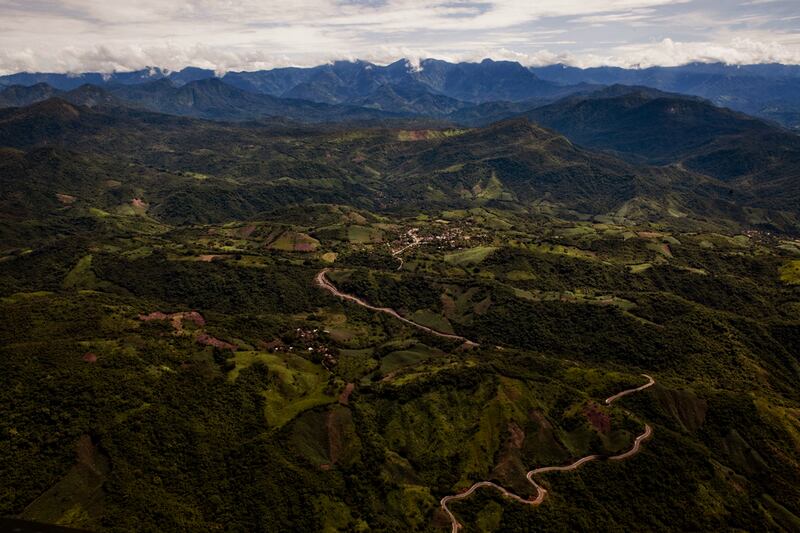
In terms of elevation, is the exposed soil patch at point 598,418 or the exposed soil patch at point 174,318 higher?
the exposed soil patch at point 174,318

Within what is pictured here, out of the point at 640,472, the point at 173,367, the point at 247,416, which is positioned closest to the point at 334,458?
the point at 247,416

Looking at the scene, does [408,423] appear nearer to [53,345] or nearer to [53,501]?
[53,501]

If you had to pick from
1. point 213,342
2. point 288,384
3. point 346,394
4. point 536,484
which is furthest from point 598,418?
point 213,342

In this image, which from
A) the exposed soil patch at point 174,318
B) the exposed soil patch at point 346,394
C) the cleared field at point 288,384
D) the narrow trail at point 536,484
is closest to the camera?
the narrow trail at point 536,484

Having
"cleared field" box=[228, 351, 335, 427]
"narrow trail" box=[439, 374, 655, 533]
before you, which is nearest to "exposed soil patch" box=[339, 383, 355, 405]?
"cleared field" box=[228, 351, 335, 427]

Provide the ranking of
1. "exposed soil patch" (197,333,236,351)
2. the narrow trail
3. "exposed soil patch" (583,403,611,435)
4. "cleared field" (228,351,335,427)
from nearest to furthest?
the narrow trail
"exposed soil patch" (583,403,611,435)
"cleared field" (228,351,335,427)
"exposed soil patch" (197,333,236,351)

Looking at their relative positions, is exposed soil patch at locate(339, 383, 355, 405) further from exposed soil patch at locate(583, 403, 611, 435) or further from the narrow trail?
exposed soil patch at locate(583, 403, 611, 435)

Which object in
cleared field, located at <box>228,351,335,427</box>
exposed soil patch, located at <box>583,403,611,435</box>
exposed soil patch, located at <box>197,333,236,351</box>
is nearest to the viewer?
exposed soil patch, located at <box>583,403,611,435</box>

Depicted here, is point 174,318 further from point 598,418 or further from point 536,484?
point 598,418

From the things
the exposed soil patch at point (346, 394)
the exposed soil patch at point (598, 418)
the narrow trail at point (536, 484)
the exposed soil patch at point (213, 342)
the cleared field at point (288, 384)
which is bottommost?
the narrow trail at point (536, 484)

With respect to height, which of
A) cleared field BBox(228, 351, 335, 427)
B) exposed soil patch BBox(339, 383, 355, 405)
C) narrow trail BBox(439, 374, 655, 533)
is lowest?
narrow trail BBox(439, 374, 655, 533)

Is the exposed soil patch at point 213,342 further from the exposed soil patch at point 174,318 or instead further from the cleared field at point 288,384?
the exposed soil patch at point 174,318

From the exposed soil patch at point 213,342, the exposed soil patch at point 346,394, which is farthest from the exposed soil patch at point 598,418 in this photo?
the exposed soil patch at point 213,342
